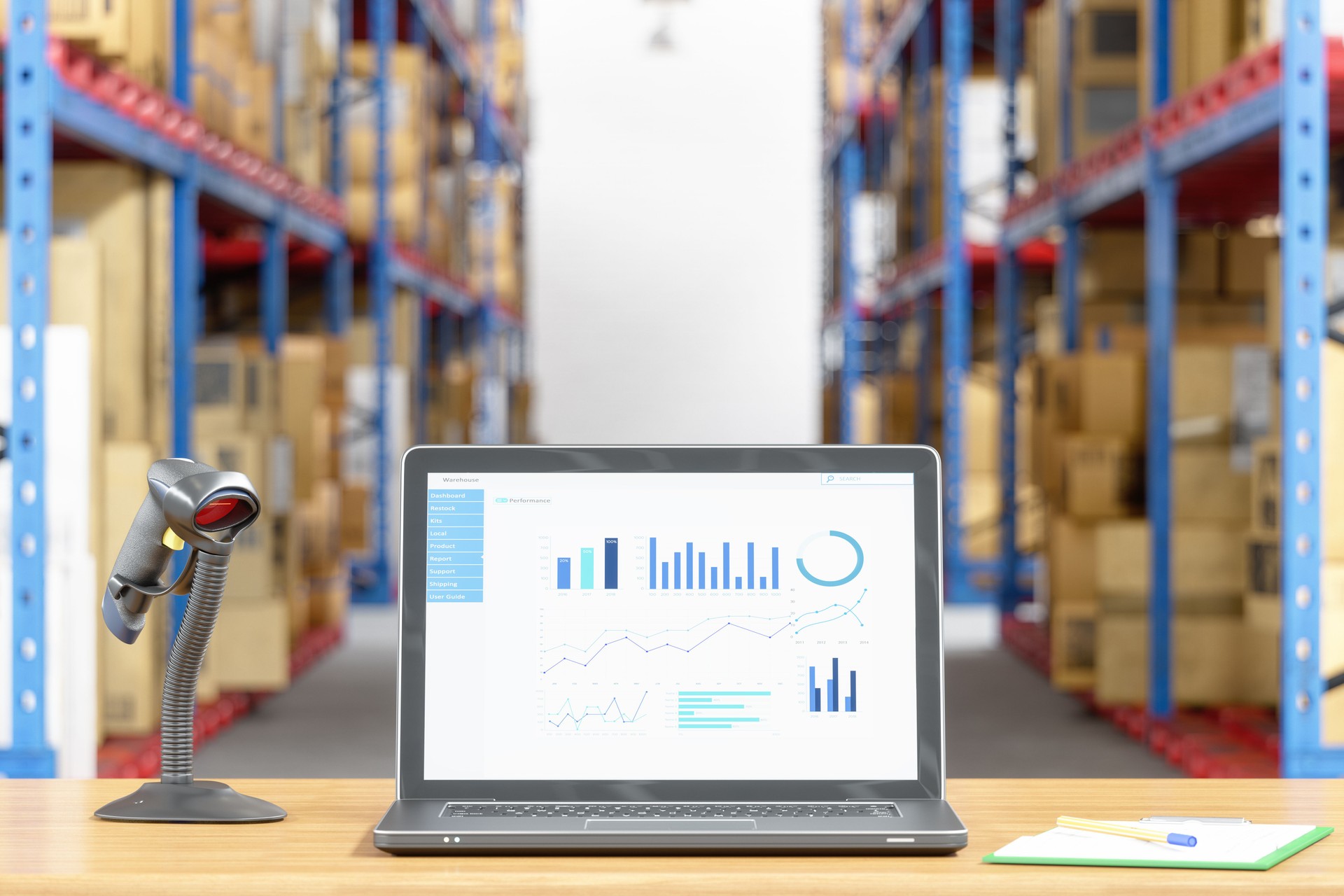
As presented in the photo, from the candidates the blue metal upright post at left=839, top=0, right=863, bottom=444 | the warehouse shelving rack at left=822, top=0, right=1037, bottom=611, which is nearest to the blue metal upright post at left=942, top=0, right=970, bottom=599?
the warehouse shelving rack at left=822, top=0, right=1037, bottom=611

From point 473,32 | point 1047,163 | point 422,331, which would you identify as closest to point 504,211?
point 473,32

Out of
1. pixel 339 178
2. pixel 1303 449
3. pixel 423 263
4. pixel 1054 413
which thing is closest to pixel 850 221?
pixel 423 263

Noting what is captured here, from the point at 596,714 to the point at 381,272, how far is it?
6.89m

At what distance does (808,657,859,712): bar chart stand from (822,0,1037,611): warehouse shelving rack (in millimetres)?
5491

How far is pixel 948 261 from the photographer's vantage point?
27.3 ft

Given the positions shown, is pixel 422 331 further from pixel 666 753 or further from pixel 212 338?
pixel 666 753

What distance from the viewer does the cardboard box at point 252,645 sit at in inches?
192

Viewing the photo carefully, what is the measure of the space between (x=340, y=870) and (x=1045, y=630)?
6.00 m

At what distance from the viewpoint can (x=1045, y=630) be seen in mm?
6785

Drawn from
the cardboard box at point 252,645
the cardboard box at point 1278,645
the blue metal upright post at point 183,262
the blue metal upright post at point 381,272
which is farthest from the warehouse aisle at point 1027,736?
the blue metal upright post at point 381,272

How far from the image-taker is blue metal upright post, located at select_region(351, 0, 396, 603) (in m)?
7.68

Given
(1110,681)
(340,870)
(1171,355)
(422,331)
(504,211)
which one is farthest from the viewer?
(504,211)

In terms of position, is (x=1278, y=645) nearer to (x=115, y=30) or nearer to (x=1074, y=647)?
(x=1074, y=647)

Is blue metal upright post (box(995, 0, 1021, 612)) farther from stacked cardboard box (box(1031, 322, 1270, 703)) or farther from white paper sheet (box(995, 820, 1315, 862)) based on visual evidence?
white paper sheet (box(995, 820, 1315, 862))
